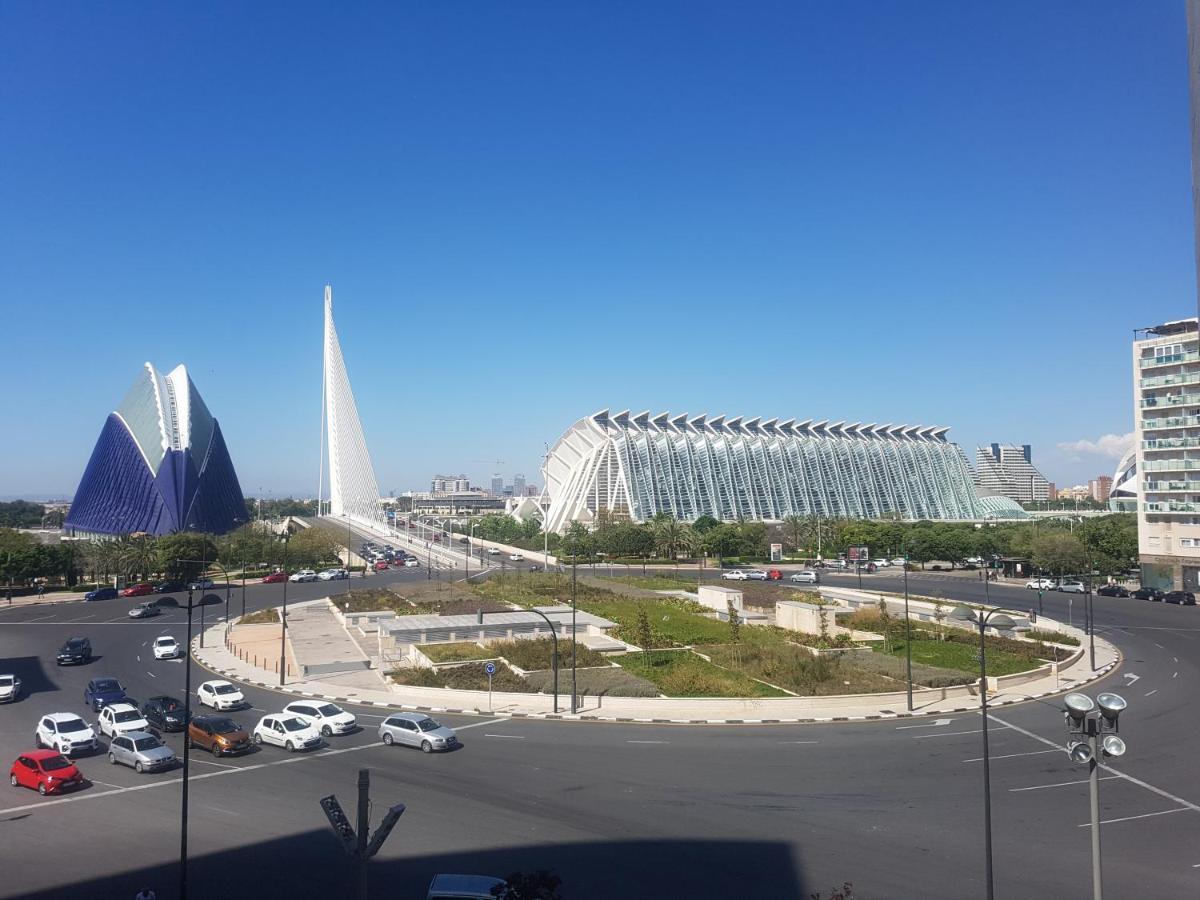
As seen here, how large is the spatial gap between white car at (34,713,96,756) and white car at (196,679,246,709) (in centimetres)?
382

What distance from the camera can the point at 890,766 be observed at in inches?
730

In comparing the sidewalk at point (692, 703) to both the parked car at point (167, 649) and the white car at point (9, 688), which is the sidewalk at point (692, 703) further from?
the parked car at point (167, 649)

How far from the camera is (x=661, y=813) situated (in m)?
15.4

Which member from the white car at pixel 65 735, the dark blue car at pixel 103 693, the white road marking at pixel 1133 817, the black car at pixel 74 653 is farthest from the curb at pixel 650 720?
the black car at pixel 74 653

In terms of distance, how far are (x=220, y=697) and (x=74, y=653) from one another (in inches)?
469

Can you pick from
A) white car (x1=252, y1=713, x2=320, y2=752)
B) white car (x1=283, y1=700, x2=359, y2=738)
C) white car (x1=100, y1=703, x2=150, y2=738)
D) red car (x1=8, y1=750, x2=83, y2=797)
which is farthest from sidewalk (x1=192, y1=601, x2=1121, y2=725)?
red car (x1=8, y1=750, x2=83, y2=797)

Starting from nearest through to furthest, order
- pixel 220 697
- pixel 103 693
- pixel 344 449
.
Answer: pixel 220 697 → pixel 103 693 → pixel 344 449

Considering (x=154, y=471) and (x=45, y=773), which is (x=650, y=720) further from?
(x=154, y=471)

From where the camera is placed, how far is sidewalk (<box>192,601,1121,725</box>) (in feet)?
76.9

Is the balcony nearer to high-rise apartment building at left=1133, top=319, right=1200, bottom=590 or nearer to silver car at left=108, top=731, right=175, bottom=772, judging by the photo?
high-rise apartment building at left=1133, top=319, right=1200, bottom=590

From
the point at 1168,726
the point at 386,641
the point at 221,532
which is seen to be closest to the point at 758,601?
the point at 386,641

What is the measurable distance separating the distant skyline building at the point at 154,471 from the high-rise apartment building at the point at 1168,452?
265 feet

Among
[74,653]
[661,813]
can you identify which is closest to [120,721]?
[74,653]

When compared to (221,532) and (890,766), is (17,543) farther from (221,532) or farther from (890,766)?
(890,766)
